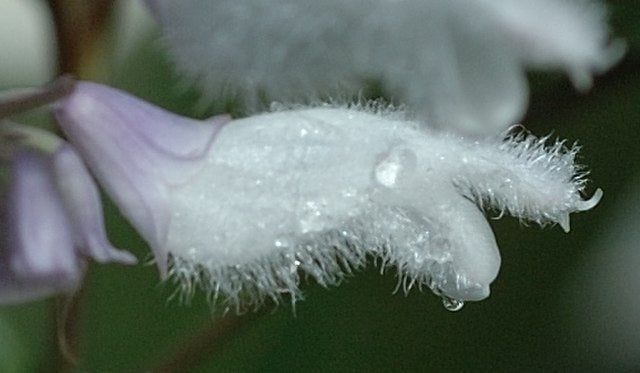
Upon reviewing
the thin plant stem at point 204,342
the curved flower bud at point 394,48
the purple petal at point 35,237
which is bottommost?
the thin plant stem at point 204,342

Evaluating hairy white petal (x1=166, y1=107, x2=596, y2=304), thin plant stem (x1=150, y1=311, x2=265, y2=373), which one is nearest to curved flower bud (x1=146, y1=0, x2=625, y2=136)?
hairy white petal (x1=166, y1=107, x2=596, y2=304)

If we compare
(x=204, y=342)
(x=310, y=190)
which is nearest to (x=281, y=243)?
(x=310, y=190)

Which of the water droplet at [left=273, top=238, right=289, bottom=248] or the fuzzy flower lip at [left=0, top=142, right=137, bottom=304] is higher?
the water droplet at [left=273, top=238, right=289, bottom=248]

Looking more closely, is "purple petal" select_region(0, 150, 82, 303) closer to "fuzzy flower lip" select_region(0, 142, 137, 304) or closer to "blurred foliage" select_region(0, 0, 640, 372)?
"fuzzy flower lip" select_region(0, 142, 137, 304)

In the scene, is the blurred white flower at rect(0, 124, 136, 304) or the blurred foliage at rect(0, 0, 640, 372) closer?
the blurred white flower at rect(0, 124, 136, 304)

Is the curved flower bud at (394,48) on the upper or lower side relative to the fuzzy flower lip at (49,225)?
upper

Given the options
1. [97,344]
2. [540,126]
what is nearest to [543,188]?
[540,126]

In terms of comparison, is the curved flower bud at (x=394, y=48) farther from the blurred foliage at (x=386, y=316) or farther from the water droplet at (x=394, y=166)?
the blurred foliage at (x=386, y=316)

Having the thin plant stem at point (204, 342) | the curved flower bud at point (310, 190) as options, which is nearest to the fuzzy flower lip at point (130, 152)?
the curved flower bud at point (310, 190)
